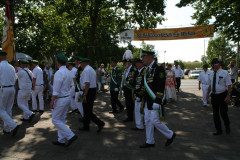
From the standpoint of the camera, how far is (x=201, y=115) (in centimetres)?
865

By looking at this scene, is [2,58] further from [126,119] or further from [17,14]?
[17,14]

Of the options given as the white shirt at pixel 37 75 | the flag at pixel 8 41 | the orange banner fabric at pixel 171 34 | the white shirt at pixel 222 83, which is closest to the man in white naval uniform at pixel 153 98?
the white shirt at pixel 222 83

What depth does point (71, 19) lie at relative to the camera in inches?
824

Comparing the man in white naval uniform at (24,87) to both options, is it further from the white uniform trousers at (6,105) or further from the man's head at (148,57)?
the man's head at (148,57)

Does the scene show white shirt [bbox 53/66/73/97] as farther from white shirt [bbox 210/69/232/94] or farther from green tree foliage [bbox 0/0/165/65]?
green tree foliage [bbox 0/0/165/65]

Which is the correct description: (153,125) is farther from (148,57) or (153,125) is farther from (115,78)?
(115,78)

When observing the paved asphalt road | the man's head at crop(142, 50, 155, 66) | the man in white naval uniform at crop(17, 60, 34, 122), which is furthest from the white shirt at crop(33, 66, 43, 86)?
the man's head at crop(142, 50, 155, 66)

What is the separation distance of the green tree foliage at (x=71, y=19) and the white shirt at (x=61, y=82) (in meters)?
13.1

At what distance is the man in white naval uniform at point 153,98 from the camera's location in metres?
4.91

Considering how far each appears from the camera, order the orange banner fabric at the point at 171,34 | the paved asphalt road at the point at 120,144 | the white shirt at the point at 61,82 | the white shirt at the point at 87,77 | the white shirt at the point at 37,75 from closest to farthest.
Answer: the paved asphalt road at the point at 120,144 → the white shirt at the point at 61,82 → the white shirt at the point at 87,77 → the white shirt at the point at 37,75 → the orange banner fabric at the point at 171,34

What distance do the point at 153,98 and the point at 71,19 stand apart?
17668 mm

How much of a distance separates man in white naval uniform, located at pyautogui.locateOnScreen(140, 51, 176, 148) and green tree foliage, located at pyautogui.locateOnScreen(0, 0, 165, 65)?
43.6ft

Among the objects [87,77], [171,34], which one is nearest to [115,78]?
[87,77]

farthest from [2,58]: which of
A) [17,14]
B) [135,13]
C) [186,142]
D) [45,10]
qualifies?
[45,10]
